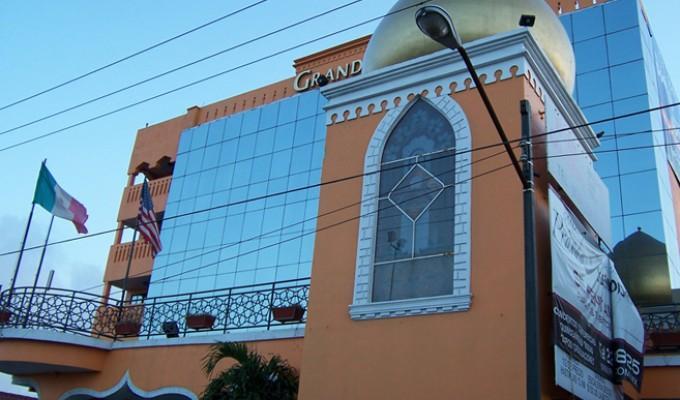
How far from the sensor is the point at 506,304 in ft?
29.2

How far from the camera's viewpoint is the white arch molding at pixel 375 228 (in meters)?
9.41

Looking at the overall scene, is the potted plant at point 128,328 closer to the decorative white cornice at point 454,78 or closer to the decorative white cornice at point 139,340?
the decorative white cornice at point 139,340

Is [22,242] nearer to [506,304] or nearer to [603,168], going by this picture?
[506,304]

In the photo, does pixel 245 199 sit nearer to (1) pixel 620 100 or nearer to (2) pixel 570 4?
(2) pixel 570 4

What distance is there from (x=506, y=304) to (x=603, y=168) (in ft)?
41.3

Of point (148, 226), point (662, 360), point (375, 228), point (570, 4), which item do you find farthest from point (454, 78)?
point (570, 4)

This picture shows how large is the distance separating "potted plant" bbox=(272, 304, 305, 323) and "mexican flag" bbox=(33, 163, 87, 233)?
7.66 meters

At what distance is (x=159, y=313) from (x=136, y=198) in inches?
862

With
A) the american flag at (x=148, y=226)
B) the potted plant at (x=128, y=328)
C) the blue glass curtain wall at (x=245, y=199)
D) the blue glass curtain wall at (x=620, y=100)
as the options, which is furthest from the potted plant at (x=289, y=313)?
the blue glass curtain wall at (x=245, y=199)

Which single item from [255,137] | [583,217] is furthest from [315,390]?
[255,137]

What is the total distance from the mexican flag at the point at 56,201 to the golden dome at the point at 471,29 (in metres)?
9.12

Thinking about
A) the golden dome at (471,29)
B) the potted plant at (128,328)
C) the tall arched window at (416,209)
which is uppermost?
the golden dome at (471,29)

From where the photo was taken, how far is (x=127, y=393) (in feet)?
46.6

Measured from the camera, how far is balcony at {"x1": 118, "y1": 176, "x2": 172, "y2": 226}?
114 feet
